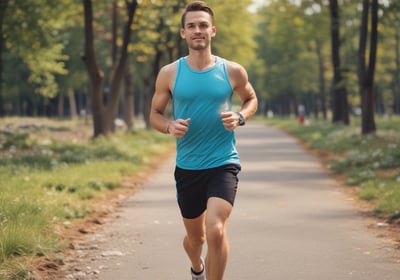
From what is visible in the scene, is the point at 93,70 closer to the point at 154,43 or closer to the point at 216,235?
the point at 154,43

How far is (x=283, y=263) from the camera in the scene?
251 inches

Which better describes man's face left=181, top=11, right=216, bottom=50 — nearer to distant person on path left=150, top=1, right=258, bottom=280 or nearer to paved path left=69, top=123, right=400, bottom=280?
distant person on path left=150, top=1, right=258, bottom=280

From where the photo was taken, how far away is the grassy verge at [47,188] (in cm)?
651

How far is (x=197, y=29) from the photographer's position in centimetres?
482

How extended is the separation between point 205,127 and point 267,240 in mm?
3094

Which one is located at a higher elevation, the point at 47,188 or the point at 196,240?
the point at 196,240

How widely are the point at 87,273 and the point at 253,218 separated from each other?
3454mm

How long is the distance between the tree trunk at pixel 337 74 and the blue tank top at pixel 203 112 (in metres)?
23.4

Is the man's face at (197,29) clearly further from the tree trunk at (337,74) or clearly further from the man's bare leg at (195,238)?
the tree trunk at (337,74)

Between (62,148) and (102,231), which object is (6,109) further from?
(102,231)

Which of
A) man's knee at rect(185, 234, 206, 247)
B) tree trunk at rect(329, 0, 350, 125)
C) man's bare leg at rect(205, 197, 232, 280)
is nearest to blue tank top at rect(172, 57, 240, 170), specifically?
man's bare leg at rect(205, 197, 232, 280)

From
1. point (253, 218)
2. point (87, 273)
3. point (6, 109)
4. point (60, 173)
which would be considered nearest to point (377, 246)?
point (253, 218)

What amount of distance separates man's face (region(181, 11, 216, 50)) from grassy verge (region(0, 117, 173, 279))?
7.67 ft

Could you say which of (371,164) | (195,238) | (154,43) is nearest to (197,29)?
(195,238)
